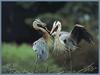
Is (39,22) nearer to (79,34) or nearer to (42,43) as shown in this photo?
(42,43)

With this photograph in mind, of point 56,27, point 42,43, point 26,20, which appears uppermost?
point 26,20

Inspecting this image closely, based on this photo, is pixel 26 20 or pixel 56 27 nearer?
pixel 56 27

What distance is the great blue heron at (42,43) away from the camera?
2990 mm

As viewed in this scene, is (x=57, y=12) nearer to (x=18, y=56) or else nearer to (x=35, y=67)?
(x=18, y=56)

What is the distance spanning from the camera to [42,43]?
2992 millimetres

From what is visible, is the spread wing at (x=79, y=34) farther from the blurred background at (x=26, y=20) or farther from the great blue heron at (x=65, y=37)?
the blurred background at (x=26, y=20)

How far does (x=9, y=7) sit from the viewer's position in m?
5.69

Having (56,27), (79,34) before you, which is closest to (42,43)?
(56,27)

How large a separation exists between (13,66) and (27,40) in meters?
2.34

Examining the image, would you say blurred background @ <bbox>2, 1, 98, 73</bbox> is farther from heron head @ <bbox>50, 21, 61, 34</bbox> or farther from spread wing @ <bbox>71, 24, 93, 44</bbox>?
heron head @ <bbox>50, 21, 61, 34</bbox>

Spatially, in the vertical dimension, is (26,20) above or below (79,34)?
above

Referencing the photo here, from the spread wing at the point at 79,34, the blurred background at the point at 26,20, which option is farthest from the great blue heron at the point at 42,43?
the blurred background at the point at 26,20

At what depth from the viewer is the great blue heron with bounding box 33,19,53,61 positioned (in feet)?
9.81

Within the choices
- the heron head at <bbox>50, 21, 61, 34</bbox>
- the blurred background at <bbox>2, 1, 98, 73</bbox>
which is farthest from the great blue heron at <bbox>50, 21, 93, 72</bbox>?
the blurred background at <bbox>2, 1, 98, 73</bbox>
